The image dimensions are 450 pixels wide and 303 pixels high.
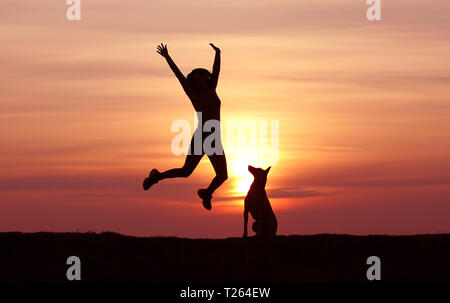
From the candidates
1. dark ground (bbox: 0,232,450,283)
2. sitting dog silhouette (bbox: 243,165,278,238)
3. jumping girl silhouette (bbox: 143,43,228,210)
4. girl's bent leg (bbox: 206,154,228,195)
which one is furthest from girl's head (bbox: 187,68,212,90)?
sitting dog silhouette (bbox: 243,165,278,238)

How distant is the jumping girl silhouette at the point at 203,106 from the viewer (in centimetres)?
2216

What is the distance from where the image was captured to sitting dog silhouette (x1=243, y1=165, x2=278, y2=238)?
80.8ft

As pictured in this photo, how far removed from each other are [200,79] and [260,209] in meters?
4.11

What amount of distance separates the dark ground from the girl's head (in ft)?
11.5

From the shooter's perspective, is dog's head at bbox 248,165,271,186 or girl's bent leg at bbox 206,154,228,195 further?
dog's head at bbox 248,165,271,186

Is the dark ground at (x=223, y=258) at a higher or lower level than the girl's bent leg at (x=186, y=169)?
lower

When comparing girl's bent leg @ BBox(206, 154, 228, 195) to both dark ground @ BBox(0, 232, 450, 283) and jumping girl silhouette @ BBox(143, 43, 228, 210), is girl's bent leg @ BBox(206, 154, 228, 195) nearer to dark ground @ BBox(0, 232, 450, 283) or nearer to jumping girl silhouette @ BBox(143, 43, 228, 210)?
jumping girl silhouette @ BBox(143, 43, 228, 210)

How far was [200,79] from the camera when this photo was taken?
73.4ft

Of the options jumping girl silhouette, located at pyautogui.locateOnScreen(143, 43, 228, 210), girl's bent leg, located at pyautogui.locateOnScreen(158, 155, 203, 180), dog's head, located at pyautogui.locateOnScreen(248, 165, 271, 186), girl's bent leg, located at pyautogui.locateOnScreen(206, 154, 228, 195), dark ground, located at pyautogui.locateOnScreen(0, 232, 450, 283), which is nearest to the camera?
dark ground, located at pyautogui.locateOnScreen(0, 232, 450, 283)

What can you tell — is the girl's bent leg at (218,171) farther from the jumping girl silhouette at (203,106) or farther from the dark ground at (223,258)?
the dark ground at (223,258)

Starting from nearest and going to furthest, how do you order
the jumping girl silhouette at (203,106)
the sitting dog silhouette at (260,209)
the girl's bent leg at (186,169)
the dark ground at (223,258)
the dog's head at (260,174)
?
the dark ground at (223,258) < the jumping girl silhouette at (203,106) < the girl's bent leg at (186,169) < the sitting dog silhouette at (260,209) < the dog's head at (260,174)

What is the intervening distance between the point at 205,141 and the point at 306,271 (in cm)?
366

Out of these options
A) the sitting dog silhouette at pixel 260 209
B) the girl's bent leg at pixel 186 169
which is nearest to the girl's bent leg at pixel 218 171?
the girl's bent leg at pixel 186 169
